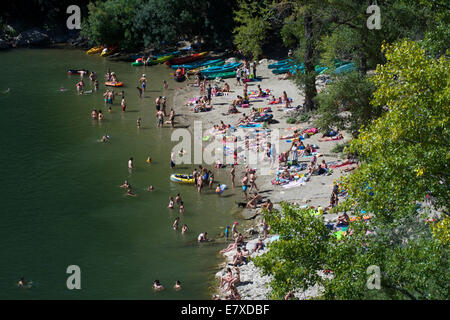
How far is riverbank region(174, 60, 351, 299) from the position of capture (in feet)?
86.5

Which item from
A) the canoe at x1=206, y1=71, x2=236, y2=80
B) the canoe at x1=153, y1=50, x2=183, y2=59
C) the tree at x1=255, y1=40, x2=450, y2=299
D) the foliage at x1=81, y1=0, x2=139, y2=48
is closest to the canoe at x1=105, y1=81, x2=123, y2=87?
the canoe at x1=206, y1=71, x2=236, y2=80

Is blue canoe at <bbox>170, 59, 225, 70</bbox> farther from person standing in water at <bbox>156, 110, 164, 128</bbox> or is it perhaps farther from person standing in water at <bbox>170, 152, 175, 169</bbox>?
person standing in water at <bbox>170, 152, 175, 169</bbox>

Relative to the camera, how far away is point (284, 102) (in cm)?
4541

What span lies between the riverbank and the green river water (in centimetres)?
132

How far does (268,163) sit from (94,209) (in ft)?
33.3

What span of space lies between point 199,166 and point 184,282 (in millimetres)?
10275

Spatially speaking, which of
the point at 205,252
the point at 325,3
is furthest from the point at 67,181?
the point at 325,3

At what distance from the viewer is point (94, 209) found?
3284 centimetres

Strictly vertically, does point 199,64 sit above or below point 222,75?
above

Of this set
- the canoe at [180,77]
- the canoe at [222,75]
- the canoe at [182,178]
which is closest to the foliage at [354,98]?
the canoe at [182,178]

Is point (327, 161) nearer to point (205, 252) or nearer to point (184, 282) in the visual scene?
point (205, 252)

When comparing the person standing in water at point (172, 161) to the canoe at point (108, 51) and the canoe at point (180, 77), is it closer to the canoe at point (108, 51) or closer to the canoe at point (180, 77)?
the canoe at point (180, 77)

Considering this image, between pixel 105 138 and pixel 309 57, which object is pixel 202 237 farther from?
pixel 309 57

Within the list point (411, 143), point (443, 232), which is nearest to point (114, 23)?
point (411, 143)
